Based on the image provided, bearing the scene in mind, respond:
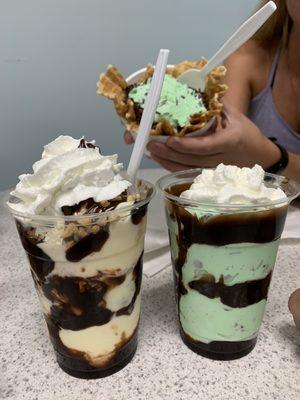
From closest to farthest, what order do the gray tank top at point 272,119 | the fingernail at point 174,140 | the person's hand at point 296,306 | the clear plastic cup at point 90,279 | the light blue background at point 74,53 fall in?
the clear plastic cup at point 90,279, the person's hand at point 296,306, the fingernail at point 174,140, the gray tank top at point 272,119, the light blue background at point 74,53

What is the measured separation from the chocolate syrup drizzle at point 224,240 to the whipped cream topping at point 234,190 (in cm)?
2

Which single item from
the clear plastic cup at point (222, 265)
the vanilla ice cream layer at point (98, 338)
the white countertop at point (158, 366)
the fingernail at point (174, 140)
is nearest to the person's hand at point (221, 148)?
the fingernail at point (174, 140)

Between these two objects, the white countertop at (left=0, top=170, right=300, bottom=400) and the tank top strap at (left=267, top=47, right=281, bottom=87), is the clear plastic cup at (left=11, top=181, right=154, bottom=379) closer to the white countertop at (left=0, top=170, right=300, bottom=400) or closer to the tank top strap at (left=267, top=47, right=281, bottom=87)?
the white countertop at (left=0, top=170, right=300, bottom=400)

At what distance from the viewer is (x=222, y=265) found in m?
0.65

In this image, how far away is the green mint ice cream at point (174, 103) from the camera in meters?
0.93

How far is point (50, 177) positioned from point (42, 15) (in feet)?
4.54

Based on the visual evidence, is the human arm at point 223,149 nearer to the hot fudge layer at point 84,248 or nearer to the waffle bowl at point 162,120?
the waffle bowl at point 162,120

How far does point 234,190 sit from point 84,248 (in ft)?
0.83

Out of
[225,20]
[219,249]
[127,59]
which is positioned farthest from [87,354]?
[225,20]

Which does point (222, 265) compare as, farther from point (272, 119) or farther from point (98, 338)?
point (272, 119)

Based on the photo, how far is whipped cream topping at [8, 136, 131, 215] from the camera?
59 centimetres

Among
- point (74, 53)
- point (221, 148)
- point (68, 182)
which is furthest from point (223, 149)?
point (74, 53)

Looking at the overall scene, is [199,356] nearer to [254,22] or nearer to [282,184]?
[282,184]

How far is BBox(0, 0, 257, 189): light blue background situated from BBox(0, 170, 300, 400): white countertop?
1.17m
